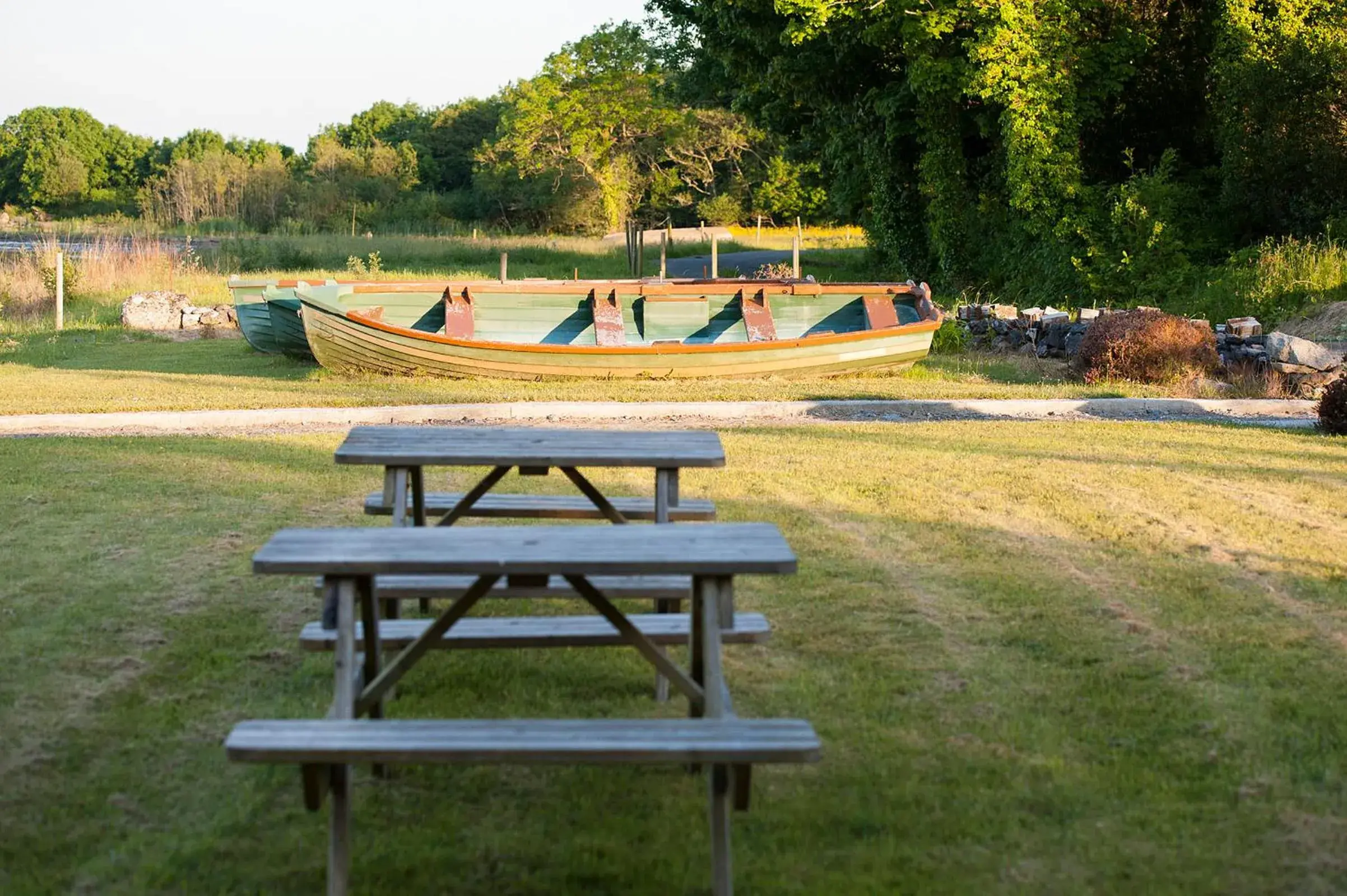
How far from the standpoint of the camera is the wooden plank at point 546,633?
4039 mm

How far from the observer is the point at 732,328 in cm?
1647

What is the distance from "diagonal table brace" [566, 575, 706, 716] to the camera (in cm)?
352

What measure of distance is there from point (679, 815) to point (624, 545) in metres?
0.83

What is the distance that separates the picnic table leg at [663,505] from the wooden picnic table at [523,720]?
2.67 ft

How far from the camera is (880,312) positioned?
16.5 meters

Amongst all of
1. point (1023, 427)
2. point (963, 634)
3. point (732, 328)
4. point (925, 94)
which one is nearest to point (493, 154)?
point (925, 94)

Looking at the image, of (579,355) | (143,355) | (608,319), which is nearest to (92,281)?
(143,355)

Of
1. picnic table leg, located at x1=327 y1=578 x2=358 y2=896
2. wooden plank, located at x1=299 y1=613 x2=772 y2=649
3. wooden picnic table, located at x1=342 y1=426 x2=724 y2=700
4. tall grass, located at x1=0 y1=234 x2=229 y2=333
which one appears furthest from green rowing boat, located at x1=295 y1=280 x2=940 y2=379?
picnic table leg, located at x1=327 y1=578 x2=358 y2=896

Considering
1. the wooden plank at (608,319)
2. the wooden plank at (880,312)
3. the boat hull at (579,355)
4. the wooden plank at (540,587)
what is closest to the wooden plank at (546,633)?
the wooden plank at (540,587)

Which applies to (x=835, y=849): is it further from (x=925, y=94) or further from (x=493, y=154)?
(x=493, y=154)

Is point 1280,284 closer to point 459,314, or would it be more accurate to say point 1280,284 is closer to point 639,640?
point 459,314

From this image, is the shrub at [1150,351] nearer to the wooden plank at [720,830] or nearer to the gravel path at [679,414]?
the gravel path at [679,414]

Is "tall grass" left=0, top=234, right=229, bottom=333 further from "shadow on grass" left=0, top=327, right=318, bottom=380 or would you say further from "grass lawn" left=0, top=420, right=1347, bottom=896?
"grass lawn" left=0, top=420, right=1347, bottom=896

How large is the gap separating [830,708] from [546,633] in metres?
0.99
